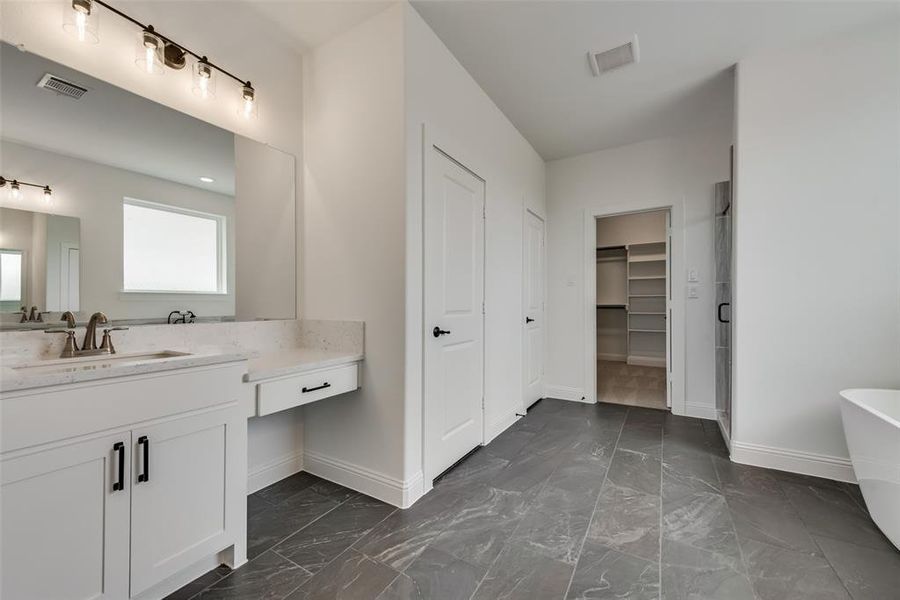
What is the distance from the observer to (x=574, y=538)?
174 centimetres

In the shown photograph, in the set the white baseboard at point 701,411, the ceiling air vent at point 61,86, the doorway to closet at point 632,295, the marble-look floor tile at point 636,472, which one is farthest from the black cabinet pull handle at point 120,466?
the doorway to closet at point 632,295

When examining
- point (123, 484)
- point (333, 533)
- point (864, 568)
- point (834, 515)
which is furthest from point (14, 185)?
point (834, 515)

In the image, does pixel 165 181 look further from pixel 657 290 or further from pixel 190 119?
pixel 657 290

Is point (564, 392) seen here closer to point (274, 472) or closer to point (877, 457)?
point (877, 457)

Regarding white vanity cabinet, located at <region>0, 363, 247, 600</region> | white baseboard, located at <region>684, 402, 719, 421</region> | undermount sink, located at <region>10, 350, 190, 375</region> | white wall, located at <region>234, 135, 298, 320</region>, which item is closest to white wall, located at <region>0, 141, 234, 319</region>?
undermount sink, located at <region>10, 350, 190, 375</region>

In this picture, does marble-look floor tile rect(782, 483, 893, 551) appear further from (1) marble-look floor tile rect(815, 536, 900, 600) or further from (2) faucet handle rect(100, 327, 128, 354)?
(2) faucet handle rect(100, 327, 128, 354)

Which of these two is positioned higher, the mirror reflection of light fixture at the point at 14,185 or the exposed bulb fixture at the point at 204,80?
the exposed bulb fixture at the point at 204,80

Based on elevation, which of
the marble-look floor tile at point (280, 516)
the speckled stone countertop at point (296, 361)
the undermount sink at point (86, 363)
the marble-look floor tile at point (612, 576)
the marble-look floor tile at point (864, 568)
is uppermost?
the undermount sink at point (86, 363)

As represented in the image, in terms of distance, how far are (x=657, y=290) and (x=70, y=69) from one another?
696 centimetres

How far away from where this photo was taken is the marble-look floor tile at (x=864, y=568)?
141cm

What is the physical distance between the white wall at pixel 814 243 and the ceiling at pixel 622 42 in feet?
0.80

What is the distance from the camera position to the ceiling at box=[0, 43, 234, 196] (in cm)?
144

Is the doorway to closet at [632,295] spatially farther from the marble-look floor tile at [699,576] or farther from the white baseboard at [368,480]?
the white baseboard at [368,480]

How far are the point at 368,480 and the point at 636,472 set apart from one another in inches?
67.0
